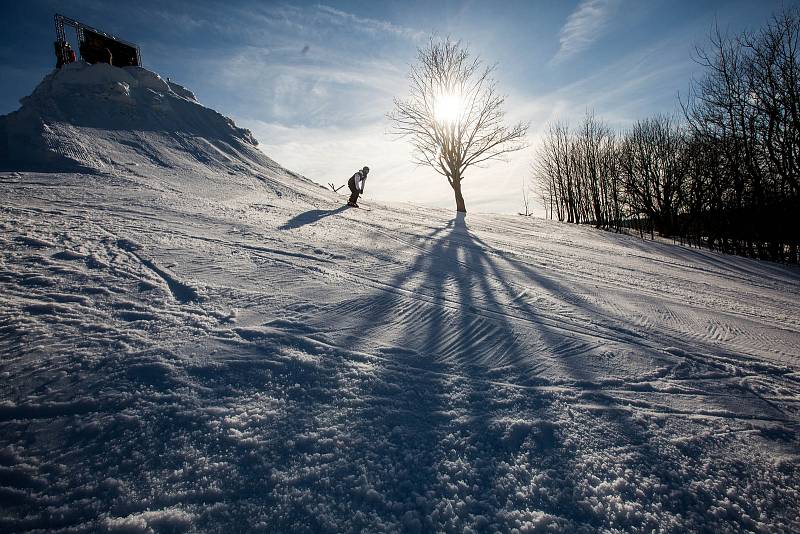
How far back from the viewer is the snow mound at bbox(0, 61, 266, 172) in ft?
26.4

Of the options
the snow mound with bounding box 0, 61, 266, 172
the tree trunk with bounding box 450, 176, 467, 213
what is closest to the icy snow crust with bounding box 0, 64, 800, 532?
the snow mound with bounding box 0, 61, 266, 172

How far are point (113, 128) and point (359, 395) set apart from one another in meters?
13.2

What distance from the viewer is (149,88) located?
1418 centimetres

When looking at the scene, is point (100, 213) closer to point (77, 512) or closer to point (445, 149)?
point (77, 512)

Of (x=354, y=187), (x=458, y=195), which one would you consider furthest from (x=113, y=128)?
(x=458, y=195)

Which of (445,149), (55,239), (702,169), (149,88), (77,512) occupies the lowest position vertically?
(77,512)

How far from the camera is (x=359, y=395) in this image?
1879 millimetres

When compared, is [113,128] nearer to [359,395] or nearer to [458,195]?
[359,395]

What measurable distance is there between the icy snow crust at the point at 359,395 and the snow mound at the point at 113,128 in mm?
5476

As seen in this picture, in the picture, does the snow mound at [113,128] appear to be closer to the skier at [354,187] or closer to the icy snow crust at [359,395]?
the skier at [354,187]

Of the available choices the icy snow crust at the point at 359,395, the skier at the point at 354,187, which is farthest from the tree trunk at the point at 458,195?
the icy snow crust at the point at 359,395

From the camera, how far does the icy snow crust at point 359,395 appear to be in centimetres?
133

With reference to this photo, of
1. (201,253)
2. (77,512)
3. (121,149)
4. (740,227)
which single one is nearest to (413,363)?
(77,512)

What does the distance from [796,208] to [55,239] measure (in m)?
21.6
